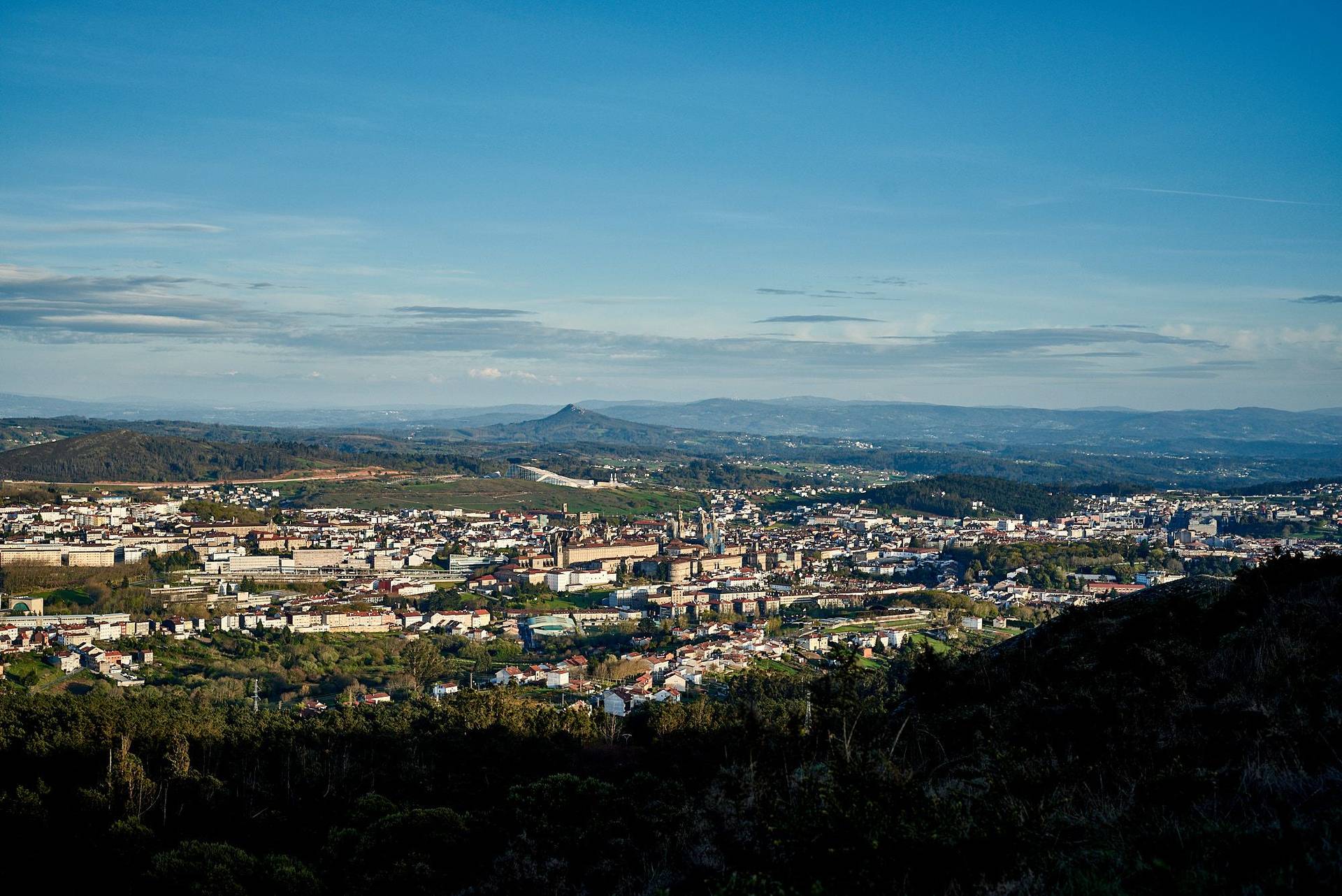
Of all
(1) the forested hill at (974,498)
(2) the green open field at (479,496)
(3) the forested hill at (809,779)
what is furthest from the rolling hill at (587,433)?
(3) the forested hill at (809,779)

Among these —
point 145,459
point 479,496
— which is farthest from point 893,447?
point 145,459

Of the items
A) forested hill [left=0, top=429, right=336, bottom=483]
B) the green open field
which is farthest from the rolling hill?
the green open field

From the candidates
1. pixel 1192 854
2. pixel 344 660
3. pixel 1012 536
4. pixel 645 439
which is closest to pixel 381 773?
pixel 1192 854

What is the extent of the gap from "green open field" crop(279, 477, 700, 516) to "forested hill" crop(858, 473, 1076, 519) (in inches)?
542

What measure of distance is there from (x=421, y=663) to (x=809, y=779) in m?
23.1

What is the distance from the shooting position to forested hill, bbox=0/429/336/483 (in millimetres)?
76500

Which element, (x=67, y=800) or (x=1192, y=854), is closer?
(x=1192, y=854)

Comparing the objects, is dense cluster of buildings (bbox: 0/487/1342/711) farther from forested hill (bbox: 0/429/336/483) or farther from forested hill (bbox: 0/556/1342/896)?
forested hill (bbox: 0/429/336/483)

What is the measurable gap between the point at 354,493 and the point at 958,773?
71.7 m

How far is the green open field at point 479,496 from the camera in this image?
7231 centimetres

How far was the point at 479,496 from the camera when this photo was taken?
78.1 metres

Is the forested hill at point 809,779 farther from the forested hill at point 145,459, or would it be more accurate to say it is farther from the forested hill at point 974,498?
the forested hill at point 145,459

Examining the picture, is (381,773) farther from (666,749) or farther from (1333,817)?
(1333,817)

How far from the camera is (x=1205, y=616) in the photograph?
11.5 metres
